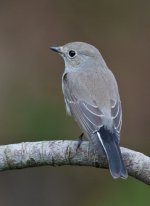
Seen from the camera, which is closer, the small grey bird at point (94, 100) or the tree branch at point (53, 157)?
the tree branch at point (53, 157)

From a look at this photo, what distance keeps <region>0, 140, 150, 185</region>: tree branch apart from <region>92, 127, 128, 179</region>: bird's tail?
4.2 inches

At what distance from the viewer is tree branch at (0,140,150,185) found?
6263mm

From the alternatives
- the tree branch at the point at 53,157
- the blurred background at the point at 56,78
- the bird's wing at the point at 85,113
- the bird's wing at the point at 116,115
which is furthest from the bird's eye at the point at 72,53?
the blurred background at the point at 56,78

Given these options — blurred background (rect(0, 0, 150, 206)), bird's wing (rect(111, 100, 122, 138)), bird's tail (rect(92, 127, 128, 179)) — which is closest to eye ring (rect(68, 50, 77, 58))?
bird's wing (rect(111, 100, 122, 138))

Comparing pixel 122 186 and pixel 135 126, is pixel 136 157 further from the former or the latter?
pixel 135 126

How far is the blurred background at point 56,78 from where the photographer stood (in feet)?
34.3

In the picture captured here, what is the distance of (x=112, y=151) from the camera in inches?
253

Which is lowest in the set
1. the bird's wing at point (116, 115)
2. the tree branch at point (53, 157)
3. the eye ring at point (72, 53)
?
the tree branch at point (53, 157)

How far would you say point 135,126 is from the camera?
1075 centimetres

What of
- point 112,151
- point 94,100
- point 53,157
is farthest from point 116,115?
point 53,157

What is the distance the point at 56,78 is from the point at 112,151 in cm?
465

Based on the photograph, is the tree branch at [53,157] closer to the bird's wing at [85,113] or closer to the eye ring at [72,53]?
the bird's wing at [85,113]

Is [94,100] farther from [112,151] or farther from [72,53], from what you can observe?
[72,53]

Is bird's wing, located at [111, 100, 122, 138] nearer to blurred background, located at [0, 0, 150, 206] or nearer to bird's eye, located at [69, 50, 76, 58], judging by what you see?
bird's eye, located at [69, 50, 76, 58]
